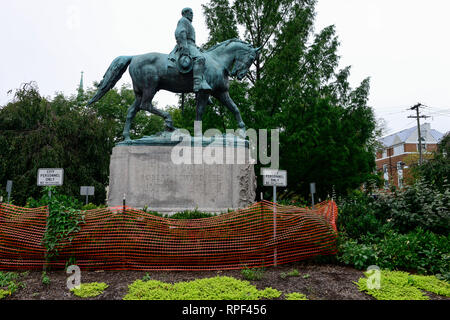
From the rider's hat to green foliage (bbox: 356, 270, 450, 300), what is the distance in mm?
7212

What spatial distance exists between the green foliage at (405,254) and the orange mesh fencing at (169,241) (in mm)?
439

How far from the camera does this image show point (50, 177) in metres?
7.36

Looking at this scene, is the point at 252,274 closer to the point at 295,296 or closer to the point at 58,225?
the point at 295,296

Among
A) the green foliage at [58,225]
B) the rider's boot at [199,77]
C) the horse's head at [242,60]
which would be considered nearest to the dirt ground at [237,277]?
the green foliage at [58,225]

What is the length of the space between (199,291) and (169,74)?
7.04 meters

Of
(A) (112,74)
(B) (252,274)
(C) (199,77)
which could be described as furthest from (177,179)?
(B) (252,274)

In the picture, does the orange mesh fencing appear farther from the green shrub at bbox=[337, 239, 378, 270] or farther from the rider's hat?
the rider's hat

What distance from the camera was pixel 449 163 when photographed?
67.2ft

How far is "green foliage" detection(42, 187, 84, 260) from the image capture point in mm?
6211

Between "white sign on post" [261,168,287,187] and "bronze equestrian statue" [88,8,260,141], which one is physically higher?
"bronze equestrian statue" [88,8,260,141]

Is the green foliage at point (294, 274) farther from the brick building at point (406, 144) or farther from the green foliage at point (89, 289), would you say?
the brick building at point (406, 144)

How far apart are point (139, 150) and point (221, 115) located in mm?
8774

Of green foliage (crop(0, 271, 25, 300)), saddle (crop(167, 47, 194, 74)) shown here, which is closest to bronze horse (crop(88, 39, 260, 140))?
saddle (crop(167, 47, 194, 74))

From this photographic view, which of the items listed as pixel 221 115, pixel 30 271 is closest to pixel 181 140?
pixel 30 271
